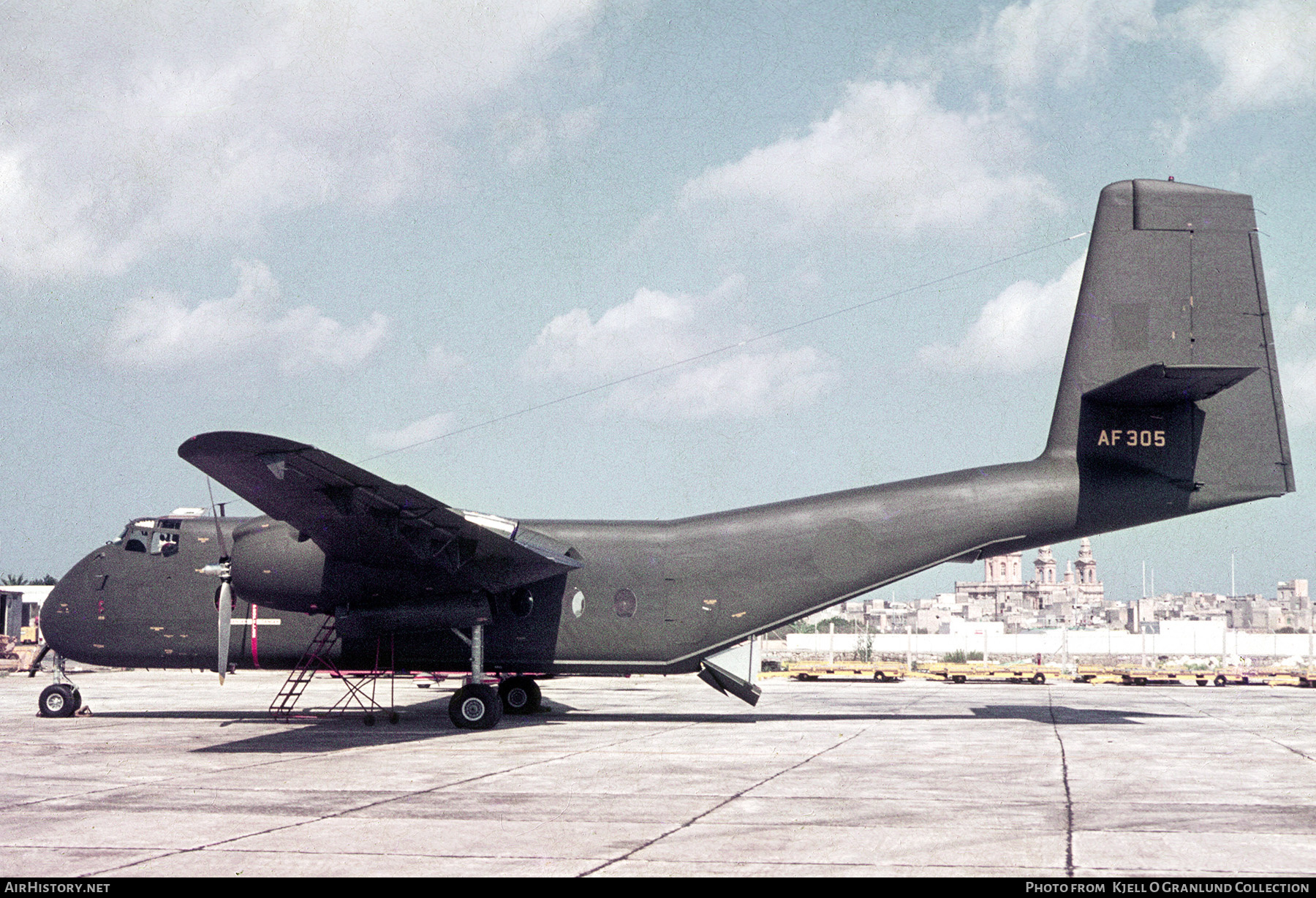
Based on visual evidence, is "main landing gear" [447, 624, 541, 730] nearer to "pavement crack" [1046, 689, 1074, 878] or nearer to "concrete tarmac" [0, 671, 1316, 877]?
"concrete tarmac" [0, 671, 1316, 877]

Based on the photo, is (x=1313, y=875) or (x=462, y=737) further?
(x=462, y=737)

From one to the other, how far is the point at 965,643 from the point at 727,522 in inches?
3549

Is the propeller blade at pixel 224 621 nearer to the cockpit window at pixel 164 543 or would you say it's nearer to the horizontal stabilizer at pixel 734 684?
the cockpit window at pixel 164 543

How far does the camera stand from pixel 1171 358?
18672 mm

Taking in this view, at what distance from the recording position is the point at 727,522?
2034cm

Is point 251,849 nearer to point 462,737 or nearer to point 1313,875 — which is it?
point 1313,875

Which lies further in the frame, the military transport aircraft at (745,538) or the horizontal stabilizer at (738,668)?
the horizontal stabilizer at (738,668)

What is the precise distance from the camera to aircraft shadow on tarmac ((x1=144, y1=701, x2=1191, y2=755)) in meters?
17.5

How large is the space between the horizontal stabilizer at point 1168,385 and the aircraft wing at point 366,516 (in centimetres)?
979

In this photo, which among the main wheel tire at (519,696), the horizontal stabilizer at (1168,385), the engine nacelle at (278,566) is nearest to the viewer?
the horizontal stabilizer at (1168,385)

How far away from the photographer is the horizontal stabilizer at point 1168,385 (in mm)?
16359

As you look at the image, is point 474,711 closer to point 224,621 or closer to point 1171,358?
point 224,621

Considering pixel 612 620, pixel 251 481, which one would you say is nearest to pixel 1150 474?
pixel 612 620

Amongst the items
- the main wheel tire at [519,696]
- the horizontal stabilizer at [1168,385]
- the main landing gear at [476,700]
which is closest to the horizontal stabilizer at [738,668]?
the main landing gear at [476,700]
